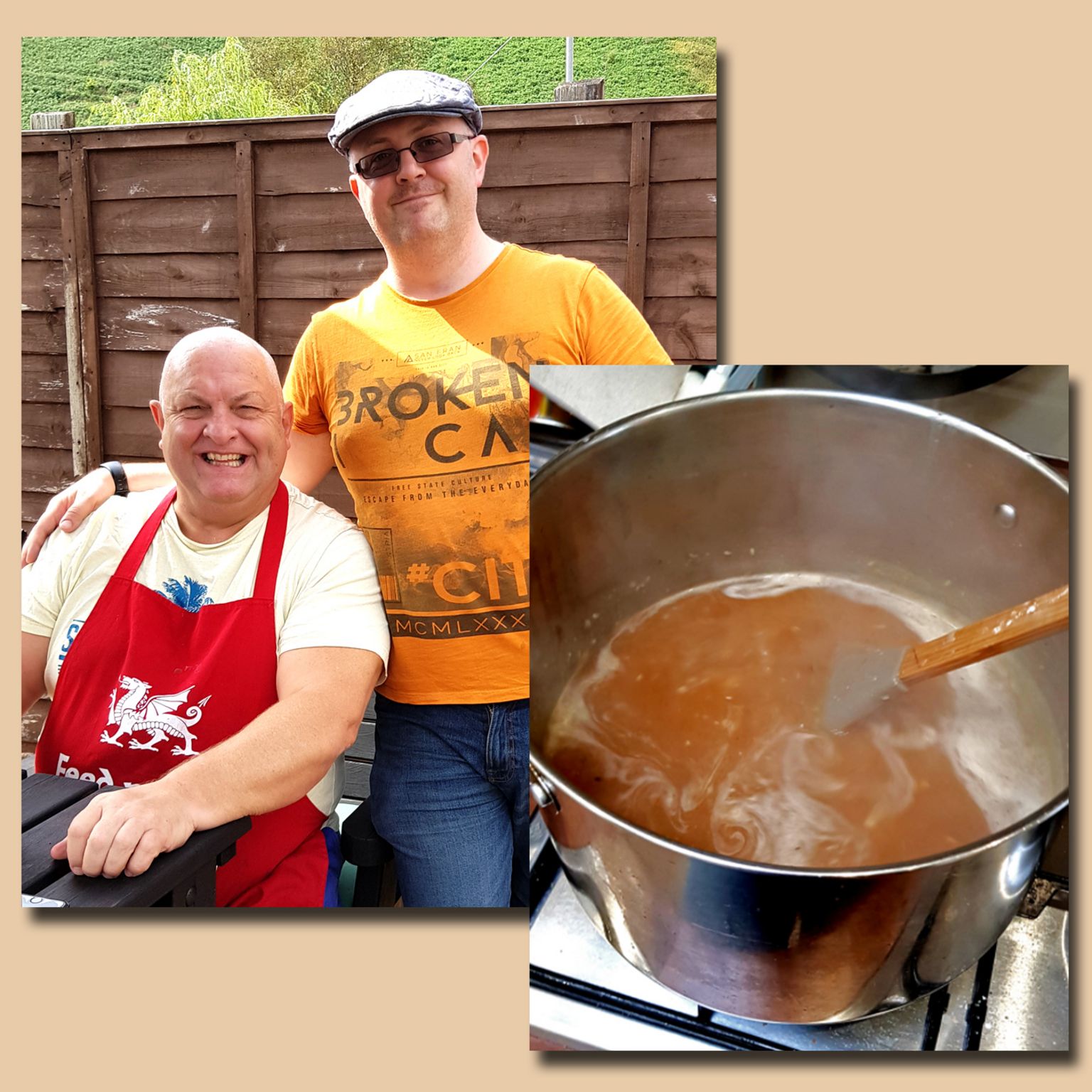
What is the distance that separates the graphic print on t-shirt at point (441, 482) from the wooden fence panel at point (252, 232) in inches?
2.8

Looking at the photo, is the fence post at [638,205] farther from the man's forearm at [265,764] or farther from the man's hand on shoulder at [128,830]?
the man's hand on shoulder at [128,830]

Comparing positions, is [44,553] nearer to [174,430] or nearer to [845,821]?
[174,430]

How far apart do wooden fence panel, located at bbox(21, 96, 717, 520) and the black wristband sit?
15mm

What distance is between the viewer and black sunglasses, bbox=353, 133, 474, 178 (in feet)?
3.97

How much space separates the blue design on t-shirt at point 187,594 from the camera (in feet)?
4.09

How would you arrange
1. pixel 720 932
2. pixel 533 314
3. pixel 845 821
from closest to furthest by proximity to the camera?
pixel 720 932, pixel 845 821, pixel 533 314

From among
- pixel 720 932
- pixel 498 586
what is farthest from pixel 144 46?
pixel 720 932

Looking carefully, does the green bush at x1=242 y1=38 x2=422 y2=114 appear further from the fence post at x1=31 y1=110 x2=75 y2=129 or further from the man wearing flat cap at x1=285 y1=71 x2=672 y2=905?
the fence post at x1=31 y1=110 x2=75 y2=129

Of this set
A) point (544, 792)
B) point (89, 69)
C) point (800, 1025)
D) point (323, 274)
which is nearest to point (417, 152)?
point (323, 274)

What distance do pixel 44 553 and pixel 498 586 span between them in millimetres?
559

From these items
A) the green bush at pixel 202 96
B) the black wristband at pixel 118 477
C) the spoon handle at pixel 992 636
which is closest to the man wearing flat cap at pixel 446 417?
the green bush at pixel 202 96

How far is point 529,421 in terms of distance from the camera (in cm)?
121

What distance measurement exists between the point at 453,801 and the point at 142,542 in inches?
19.1

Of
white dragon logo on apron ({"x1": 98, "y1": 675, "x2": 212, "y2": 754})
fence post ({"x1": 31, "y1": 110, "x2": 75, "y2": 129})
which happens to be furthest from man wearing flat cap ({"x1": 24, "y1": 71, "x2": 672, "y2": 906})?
fence post ({"x1": 31, "y1": 110, "x2": 75, "y2": 129})
